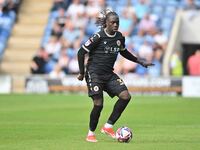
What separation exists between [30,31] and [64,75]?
5438mm

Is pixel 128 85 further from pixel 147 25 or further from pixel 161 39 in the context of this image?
pixel 147 25

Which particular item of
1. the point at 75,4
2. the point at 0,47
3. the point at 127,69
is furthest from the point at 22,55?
the point at 127,69

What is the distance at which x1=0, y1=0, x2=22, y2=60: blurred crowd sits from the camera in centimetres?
3397

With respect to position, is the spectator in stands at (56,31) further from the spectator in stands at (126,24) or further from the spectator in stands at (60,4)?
the spectator in stands at (126,24)

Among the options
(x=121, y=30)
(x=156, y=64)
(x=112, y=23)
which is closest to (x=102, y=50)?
(x=112, y=23)

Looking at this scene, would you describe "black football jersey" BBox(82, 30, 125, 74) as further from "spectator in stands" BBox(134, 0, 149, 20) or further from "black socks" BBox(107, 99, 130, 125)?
"spectator in stands" BBox(134, 0, 149, 20)

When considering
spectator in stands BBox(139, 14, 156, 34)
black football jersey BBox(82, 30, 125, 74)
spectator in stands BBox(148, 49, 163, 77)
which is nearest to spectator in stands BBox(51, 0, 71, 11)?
spectator in stands BBox(139, 14, 156, 34)

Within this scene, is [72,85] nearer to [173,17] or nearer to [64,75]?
[64,75]

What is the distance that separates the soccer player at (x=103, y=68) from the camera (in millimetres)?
12922

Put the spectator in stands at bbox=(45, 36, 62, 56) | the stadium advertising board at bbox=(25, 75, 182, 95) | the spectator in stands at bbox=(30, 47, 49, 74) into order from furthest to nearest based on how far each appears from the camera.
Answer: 1. the spectator in stands at bbox=(45, 36, 62, 56)
2. the spectator in stands at bbox=(30, 47, 49, 74)
3. the stadium advertising board at bbox=(25, 75, 182, 95)

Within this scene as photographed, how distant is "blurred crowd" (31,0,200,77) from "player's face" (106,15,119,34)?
661 inches

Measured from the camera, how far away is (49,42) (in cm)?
3250

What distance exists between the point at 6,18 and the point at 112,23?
2218 cm

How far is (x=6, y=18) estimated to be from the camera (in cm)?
3447
